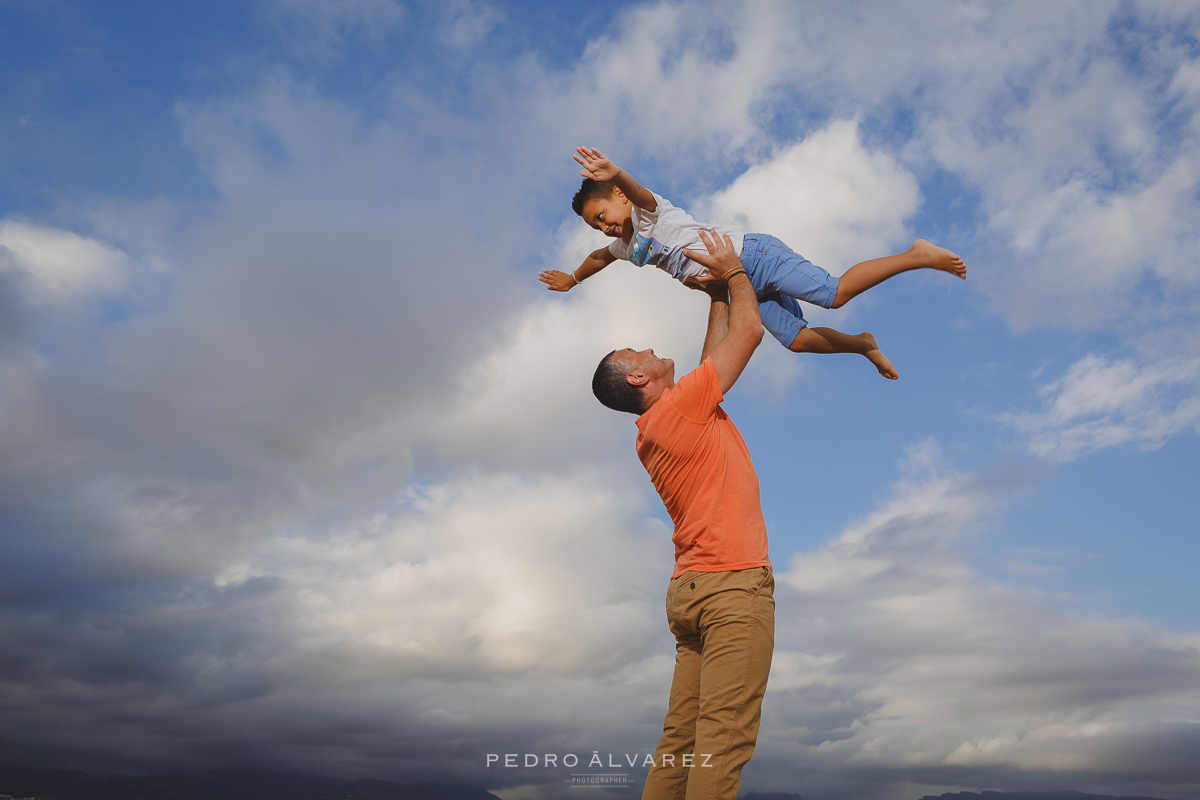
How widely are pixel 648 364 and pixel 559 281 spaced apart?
2867mm

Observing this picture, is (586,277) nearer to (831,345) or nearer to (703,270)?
(703,270)

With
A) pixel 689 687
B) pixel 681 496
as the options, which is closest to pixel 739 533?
pixel 681 496

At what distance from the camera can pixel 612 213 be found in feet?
23.8

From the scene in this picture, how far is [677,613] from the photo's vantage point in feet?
18.3

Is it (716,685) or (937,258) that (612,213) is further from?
(716,685)

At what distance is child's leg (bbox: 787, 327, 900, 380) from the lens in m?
7.39

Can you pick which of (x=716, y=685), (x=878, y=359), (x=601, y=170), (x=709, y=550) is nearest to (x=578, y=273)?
(x=601, y=170)

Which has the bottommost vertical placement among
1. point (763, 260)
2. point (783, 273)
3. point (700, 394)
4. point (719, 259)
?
point (700, 394)

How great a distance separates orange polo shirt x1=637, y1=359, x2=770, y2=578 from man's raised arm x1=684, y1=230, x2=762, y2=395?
169 millimetres

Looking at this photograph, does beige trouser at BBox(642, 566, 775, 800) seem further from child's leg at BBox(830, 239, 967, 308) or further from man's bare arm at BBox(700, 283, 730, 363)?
child's leg at BBox(830, 239, 967, 308)

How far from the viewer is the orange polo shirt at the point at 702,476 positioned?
17.8 ft

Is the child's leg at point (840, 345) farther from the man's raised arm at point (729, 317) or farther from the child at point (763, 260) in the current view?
the man's raised arm at point (729, 317)

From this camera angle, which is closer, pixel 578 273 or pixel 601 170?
pixel 601 170

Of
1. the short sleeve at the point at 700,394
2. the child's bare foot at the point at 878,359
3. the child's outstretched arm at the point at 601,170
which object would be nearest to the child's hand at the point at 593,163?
the child's outstretched arm at the point at 601,170
